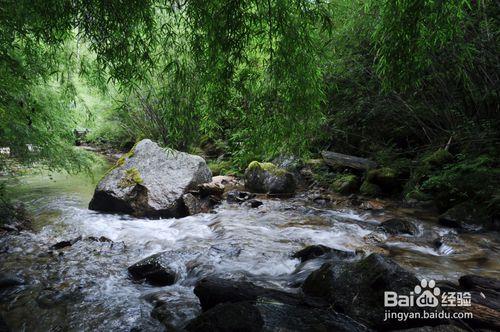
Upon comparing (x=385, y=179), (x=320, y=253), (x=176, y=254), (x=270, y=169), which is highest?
(x=270, y=169)

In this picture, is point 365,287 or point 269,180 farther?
point 269,180

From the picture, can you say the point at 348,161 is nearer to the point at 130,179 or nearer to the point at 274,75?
the point at 130,179

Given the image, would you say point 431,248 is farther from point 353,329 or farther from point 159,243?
point 159,243

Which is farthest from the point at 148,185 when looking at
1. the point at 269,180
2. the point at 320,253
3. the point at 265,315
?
the point at 265,315

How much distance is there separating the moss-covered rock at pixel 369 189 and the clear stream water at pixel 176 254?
5.06 feet

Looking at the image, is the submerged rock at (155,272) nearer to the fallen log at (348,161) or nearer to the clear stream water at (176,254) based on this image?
the clear stream water at (176,254)

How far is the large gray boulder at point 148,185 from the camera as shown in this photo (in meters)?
8.16

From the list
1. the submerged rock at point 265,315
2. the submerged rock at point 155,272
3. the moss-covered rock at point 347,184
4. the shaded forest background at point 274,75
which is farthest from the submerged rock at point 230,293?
the moss-covered rock at point 347,184

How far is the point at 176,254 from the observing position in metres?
5.21

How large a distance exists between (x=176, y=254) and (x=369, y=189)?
6.62 m

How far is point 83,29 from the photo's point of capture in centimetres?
343

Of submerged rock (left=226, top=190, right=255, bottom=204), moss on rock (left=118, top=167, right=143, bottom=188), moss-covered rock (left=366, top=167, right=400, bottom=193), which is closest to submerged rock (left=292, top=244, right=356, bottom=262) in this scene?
submerged rock (left=226, top=190, right=255, bottom=204)

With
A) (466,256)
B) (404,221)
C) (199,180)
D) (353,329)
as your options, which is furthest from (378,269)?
(199,180)

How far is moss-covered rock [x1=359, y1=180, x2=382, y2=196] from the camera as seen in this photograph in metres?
9.53
